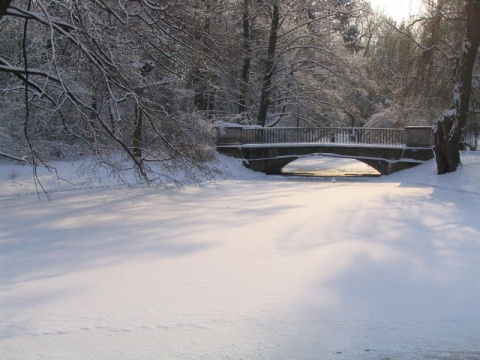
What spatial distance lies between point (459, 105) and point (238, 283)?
14.5 metres

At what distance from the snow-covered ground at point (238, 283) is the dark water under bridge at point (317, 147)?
42.4ft

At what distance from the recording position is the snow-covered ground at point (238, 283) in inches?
158

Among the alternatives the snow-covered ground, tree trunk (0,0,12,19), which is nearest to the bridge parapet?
the snow-covered ground

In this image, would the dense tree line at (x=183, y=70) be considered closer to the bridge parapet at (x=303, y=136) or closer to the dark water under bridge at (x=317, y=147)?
the bridge parapet at (x=303, y=136)

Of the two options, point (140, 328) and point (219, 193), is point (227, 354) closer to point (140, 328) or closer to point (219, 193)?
point (140, 328)

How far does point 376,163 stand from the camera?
2522cm

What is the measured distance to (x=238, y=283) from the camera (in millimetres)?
5465

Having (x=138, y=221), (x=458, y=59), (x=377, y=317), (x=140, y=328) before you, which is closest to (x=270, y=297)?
(x=377, y=317)

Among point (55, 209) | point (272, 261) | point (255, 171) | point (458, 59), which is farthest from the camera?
point (255, 171)

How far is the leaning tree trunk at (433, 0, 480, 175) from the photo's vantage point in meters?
16.7

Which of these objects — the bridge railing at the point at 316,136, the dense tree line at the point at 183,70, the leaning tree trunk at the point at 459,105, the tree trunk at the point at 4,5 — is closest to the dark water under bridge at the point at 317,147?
the bridge railing at the point at 316,136

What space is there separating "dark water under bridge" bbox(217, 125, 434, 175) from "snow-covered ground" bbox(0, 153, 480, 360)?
12.9 metres

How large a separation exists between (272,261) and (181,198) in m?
6.64

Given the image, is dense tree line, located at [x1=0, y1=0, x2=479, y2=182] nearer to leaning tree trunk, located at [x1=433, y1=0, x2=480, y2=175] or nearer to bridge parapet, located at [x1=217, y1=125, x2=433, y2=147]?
leaning tree trunk, located at [x1=433, y1=0, x2=480, y2=175]
